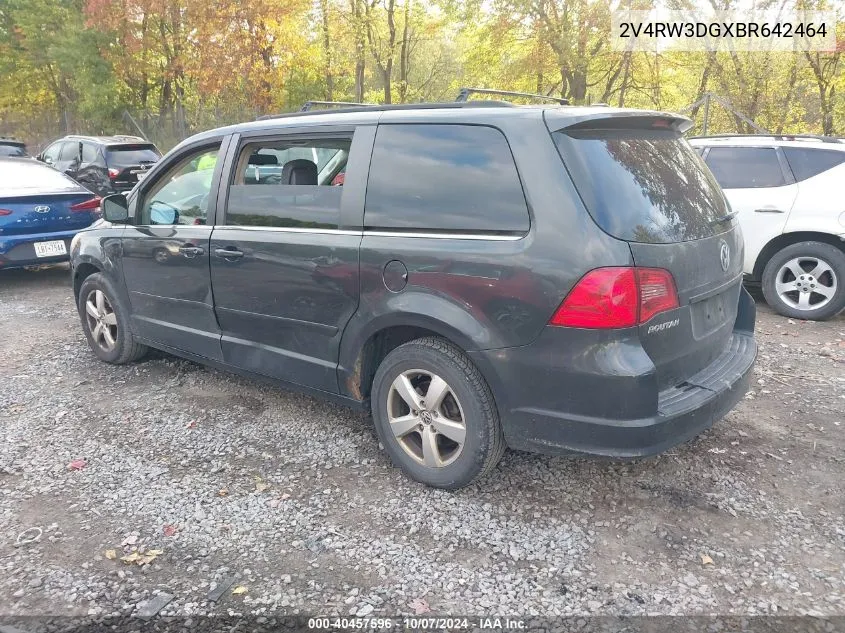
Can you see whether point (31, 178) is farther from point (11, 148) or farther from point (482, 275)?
point (11, 148)

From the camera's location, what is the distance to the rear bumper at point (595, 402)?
2.62 meters

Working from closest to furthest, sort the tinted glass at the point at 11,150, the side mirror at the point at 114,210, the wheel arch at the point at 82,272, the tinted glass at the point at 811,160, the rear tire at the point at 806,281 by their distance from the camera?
the side mirror at the point at 114,210 → the wheel arch at the point at 82,272 → the rear tire at the point at 806,281 → the tinted glass at the point at 811,160 → the tinted glass at the point at 11,150

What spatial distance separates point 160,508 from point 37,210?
229 inches

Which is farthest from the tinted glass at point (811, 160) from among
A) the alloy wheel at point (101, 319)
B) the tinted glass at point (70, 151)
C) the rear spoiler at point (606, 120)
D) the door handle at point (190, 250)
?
the tinted glass at point (70, 151)

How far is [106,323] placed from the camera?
199 inches

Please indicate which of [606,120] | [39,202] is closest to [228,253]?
[606,120]

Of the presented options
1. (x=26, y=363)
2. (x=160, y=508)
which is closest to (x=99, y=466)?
(x=160, y=508)

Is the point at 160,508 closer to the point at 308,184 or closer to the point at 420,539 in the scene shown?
the point at 420,539

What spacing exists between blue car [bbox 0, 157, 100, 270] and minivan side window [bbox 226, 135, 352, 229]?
483 centimetres

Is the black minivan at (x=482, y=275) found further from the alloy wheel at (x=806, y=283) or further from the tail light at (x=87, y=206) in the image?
the tail light at (x=87, y=206)

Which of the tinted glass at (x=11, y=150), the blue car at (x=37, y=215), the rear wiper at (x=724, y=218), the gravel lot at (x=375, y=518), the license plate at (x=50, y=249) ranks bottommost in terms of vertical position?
the gravel lot at (x=375, y=518)

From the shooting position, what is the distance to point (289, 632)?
7.74 feet

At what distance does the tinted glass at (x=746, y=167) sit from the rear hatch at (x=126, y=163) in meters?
9.72

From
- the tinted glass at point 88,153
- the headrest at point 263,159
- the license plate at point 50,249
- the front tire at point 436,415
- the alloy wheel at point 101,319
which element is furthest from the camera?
the tinted glass at point 88,153
